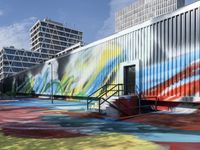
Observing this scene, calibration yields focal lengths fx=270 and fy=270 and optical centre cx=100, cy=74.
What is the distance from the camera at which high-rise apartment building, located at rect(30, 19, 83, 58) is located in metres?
140

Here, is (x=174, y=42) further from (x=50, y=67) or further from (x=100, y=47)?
(x=50, y=67)

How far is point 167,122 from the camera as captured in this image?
10422 millimetres

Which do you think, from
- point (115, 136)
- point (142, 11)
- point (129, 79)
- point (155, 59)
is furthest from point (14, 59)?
point (115, 136)

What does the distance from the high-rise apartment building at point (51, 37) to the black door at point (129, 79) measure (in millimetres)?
125202

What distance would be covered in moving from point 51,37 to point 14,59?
73.9 feet

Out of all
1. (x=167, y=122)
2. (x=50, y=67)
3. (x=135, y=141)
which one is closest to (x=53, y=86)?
(x=50, y=67)

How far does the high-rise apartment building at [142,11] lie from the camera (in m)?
137

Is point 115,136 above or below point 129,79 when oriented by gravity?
below

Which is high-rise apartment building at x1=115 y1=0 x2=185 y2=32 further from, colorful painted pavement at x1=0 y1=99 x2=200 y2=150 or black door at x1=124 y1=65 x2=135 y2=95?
colorful painted pavement at x1=0 y1=99 x2=200 y2=150

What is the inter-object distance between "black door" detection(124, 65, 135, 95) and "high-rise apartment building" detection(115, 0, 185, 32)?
125 m

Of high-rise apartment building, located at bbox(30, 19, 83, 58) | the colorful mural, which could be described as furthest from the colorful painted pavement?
high-rise apartment building, located at bbox(30, 19, 83, 58)

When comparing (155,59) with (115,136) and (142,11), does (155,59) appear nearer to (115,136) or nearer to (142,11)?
(115,136)

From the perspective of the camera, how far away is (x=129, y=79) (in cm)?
1691

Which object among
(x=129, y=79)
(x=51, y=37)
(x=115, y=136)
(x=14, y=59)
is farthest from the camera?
(x=51, y=37)
